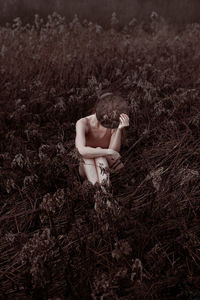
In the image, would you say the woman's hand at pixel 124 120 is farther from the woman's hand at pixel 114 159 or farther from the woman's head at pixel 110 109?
the woman's hand at pixel 114 159

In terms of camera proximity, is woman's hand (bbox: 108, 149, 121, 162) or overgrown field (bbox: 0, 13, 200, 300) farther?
woman's hand (bbox: 108, 149, 121, 162)

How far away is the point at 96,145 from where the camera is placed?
255 centimetres

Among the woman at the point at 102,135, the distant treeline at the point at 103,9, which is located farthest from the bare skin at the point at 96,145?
the distant treeline at the point at 103,9

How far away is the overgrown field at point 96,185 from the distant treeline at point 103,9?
16cm

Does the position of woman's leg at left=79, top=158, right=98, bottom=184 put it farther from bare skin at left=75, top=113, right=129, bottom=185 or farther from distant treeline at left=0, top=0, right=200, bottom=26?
distant treeline at left=0, top=0, right=200, bottom=26

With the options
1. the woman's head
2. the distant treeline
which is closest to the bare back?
the woman's head

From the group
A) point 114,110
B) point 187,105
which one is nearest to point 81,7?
point 187,105

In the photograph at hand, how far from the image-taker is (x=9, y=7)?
5078 millimetres

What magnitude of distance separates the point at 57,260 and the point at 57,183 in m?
Answer: 0.72

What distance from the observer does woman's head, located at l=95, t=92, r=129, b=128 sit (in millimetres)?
2229

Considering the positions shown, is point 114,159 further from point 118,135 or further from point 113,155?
point 118,135

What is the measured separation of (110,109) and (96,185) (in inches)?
22.4

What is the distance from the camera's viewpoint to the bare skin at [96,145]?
2.31m

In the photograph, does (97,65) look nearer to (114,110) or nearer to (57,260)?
(114,110)
